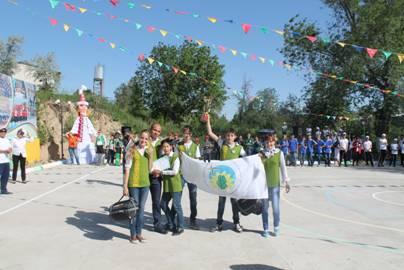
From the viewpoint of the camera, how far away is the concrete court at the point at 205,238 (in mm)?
5594

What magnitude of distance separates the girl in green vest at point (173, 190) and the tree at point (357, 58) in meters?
24.3

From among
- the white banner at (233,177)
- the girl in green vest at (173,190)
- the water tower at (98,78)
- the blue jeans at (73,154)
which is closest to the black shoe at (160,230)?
the girl in green vest at (173,190)

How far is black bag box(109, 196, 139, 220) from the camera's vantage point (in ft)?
20.9

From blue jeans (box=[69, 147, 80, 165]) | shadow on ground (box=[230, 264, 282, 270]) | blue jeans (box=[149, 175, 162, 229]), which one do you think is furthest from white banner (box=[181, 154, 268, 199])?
blue jeans (box=[69, 147, 80, 165])

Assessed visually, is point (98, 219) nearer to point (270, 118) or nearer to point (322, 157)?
point (322, 157)

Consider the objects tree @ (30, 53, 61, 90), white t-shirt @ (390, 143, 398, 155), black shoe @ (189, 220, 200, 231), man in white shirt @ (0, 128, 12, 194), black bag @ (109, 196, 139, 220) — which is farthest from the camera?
tree @ (30, 53, 61, 90)

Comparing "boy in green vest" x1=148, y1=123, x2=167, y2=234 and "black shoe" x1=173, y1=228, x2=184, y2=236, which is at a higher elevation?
"boy in green vest" x1=148, y1=123, x2=167, y2=234

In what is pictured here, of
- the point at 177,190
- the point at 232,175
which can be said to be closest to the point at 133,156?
the point at 177,190

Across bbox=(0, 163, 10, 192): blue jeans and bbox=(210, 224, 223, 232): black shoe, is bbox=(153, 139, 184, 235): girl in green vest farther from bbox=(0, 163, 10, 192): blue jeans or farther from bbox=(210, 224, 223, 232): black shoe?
bbox=(0, 163, 10, 192): blue jeans

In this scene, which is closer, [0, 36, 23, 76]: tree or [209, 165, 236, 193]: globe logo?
[209, 165, 236, 193]: globe logo

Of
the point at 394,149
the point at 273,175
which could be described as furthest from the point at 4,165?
the point at 394,149

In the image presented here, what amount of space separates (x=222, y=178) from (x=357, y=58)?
27569 mm

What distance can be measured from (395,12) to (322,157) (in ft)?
47.2

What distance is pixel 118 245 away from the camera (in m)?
6.38
